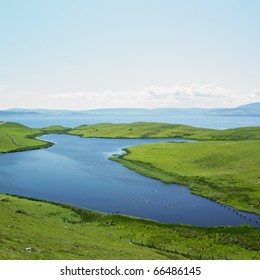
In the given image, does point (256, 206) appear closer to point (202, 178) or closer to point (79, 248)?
point (202, 178)

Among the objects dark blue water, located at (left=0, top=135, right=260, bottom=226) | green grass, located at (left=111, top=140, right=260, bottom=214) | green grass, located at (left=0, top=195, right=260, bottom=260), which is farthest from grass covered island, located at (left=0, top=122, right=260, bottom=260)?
dark blue water, located at (left=0, top=135, right=260, bottom=226)

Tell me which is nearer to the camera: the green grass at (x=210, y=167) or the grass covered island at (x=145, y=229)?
the grass covered island at (x=145, y=229)

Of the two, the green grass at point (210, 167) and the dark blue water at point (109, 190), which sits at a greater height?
the green grass at point (210, 167)

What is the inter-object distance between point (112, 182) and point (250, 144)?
73.4 m

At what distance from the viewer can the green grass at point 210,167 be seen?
83.0 metres

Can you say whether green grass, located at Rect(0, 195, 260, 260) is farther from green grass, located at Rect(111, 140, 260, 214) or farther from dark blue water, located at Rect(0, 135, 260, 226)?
green grass, located at Rect(111, 140, 260, 214)

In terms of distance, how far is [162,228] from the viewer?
59.9 m

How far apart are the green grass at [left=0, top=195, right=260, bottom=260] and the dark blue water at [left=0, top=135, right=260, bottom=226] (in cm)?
632

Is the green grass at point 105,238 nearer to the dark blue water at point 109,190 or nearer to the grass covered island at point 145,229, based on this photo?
the grass covered island at point 145,229

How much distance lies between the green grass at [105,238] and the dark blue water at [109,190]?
6323 mm

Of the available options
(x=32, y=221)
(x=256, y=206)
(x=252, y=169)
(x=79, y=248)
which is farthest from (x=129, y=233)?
(x=252, y=169)

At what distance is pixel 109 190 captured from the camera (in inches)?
3442

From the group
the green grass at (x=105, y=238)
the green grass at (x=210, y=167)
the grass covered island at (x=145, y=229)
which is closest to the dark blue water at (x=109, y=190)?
the grass covered island at (x=145, y=229)

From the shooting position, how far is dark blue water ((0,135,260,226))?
69625 mm
